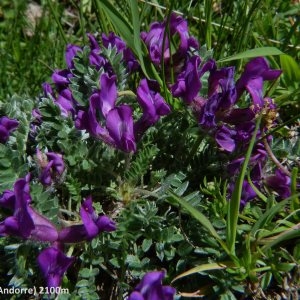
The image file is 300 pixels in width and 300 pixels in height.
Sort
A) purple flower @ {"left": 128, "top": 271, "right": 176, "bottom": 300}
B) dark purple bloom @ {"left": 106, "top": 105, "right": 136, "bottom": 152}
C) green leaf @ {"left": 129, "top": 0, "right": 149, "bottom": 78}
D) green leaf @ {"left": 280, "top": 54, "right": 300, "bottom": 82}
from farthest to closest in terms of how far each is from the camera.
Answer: green leaf @ {"left": 280, "top": 54, "right": 300, "bottom": 82}
green leaf @ {"left": 129, "top": 0, "right": 149, "bottom": 78}
dark purple bloom @ {"left": 106, "top": 105, "right": 136, "bottom": 152}
purple flower @ {"left": 128, "top": 271, "right": 176, "bottom": 300}

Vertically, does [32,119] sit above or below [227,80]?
below

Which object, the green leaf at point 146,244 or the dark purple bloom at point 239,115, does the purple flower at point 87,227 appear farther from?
the dark purple bloom at point 239,115

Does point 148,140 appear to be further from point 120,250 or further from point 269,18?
point 269,18

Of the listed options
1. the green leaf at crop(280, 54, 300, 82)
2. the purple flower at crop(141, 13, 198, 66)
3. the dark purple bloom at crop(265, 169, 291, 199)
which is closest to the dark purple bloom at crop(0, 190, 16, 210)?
the purple flower at crop(141, 13, 198, 66)

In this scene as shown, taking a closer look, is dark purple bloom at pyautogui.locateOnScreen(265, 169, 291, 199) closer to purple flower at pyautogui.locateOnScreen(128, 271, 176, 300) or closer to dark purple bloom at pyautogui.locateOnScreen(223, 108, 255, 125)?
dark purple bloom at pyautogui.locateOnScreen(223, 108, 255, 125)

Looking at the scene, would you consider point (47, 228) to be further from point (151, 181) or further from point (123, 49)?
point (123, 49)

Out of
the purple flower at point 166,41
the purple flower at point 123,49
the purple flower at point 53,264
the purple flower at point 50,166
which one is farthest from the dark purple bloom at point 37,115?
the purple flower at point 53,264

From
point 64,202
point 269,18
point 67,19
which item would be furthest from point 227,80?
point 67,19
